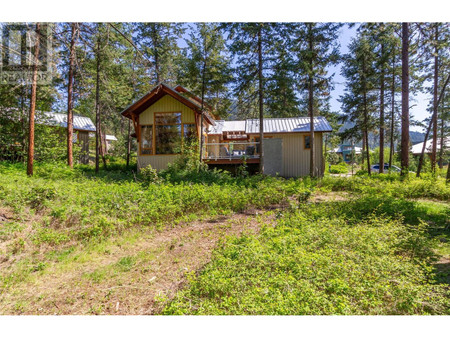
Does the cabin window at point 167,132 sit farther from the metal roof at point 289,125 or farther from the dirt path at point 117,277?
the dirt path at point 117,277

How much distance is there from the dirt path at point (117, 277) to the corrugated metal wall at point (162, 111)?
7.70 metres

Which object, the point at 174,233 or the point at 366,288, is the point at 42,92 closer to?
the point at 174,233

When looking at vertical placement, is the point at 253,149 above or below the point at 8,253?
above

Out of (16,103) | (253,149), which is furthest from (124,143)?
(253,149)

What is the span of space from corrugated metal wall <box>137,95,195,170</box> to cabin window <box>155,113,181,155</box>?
29 centimetres

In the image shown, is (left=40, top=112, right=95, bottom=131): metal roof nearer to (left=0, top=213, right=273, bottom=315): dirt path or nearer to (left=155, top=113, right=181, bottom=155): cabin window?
(left=155, top=113, right=181, bottom=155): cabin window

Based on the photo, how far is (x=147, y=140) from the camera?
12.3 metres

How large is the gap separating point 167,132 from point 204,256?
9797 millimetres

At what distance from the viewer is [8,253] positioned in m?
3.80

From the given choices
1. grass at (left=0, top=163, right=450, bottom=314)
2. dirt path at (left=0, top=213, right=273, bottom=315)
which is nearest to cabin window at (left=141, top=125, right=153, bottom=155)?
grass at (left=0, top=163, right=450, bottom=314)

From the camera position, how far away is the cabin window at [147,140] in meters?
12.2

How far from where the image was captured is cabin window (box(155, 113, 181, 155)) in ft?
39.4

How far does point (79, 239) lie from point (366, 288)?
5.26 m

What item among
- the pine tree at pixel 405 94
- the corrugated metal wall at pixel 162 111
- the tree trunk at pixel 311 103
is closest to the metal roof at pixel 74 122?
the corrugated metal wall at pixel 162 111
